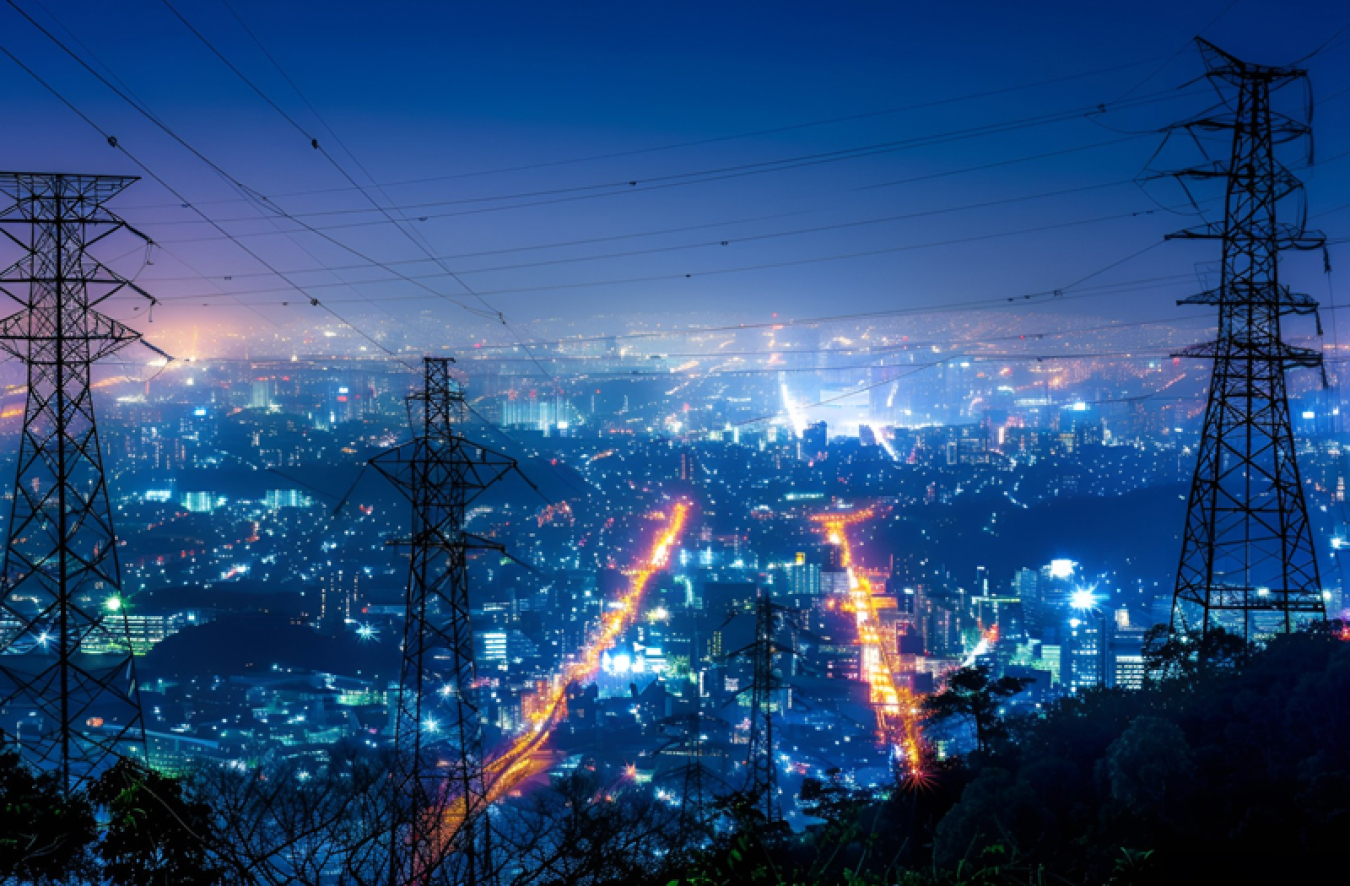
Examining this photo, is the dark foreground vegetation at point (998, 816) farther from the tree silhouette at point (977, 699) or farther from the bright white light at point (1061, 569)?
the bright white light at point (1061, 569)

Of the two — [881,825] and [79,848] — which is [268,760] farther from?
[79,848]

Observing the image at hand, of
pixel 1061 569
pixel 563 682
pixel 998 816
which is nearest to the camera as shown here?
pixel 998 816

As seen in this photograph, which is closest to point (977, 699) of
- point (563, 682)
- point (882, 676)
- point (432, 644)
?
point (432, 644)

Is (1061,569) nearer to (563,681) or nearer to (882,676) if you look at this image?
(882,676)

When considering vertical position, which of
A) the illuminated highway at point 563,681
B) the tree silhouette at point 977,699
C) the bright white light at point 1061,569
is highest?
the tree silhouette at point 977,699

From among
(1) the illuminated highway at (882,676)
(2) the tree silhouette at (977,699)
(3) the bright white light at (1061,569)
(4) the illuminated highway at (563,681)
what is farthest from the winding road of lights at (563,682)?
(3) the bright white light at (1061,569)

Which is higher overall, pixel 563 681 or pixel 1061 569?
pixel 1061 569
